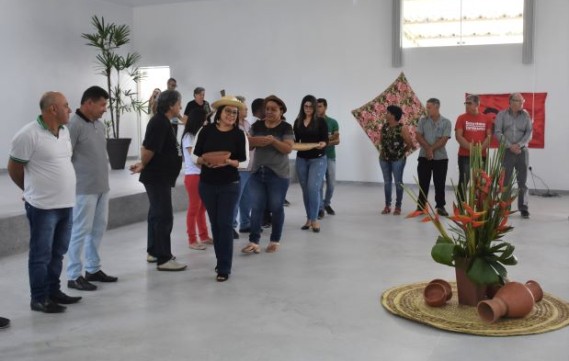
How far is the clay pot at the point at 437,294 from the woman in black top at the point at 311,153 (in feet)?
7.83

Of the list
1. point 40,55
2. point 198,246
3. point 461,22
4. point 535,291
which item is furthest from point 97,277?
point 461,22

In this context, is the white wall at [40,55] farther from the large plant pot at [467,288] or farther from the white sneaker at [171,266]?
the large plant pot at [467,288]

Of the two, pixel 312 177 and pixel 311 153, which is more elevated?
pixel 311 153

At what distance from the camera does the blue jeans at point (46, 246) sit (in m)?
3.44

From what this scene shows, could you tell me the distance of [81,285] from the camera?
4.08 m

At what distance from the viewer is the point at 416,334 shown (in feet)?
10.6

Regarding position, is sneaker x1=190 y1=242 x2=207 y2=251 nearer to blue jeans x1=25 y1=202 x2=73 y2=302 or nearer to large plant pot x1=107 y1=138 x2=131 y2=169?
blue jeans x1=25 y1=202 x2=73 y2=302

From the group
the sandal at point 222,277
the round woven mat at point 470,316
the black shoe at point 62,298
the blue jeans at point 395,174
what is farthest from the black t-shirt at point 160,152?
the blue jeans at point 395,174

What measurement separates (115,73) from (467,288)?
9.29 m

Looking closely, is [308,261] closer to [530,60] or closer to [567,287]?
[567,287]

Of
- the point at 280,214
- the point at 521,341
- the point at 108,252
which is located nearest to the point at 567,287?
the point at 521,341

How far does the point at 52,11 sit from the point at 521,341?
9.11 meters

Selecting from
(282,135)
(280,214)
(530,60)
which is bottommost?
(280,214)

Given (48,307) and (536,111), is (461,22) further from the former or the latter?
(48,307)
